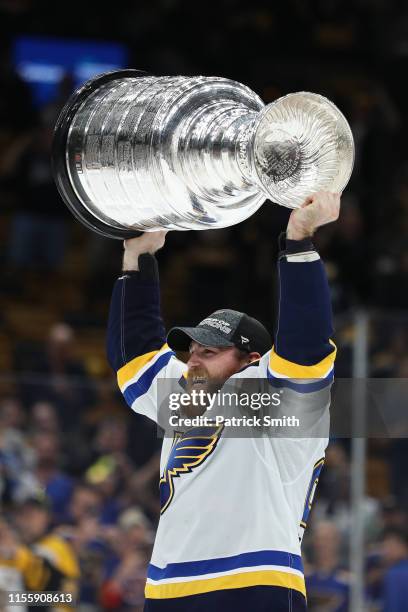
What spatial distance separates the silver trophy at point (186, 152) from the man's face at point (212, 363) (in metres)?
0.35

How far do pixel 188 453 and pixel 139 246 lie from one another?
26.4 inches

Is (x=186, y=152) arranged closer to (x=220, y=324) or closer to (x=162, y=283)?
(x=220, y=324)

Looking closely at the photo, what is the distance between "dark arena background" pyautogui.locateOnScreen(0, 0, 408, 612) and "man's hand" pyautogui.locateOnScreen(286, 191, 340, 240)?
2.88 metres

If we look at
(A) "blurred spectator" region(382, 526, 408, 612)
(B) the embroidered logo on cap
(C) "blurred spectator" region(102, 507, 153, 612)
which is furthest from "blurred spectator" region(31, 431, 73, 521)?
(B) the embroidered logo on cap

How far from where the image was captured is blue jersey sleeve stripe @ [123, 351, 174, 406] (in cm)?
376

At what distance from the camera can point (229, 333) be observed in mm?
3586

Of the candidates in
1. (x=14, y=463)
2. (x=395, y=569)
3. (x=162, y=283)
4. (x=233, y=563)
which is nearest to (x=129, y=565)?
(x=14, y=463)

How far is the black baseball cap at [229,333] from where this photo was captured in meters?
3.57

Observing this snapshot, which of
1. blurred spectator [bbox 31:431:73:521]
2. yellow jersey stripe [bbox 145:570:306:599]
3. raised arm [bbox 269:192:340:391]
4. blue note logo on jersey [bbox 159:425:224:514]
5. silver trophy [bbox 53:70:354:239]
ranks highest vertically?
silver trophy [bbox 53:70:354:239]

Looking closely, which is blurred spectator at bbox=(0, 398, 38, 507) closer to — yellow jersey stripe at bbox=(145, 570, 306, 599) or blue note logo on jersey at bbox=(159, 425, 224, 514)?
blue note logo on jersey at bbox=(159, 425, 224, 514)

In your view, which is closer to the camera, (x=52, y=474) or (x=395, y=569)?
(x=395, y=569)

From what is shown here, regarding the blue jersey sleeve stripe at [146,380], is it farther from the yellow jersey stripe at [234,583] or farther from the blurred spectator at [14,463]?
the blurred spectator at [14,463]

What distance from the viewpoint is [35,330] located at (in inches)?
405

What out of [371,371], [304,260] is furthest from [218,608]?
[371,371]
